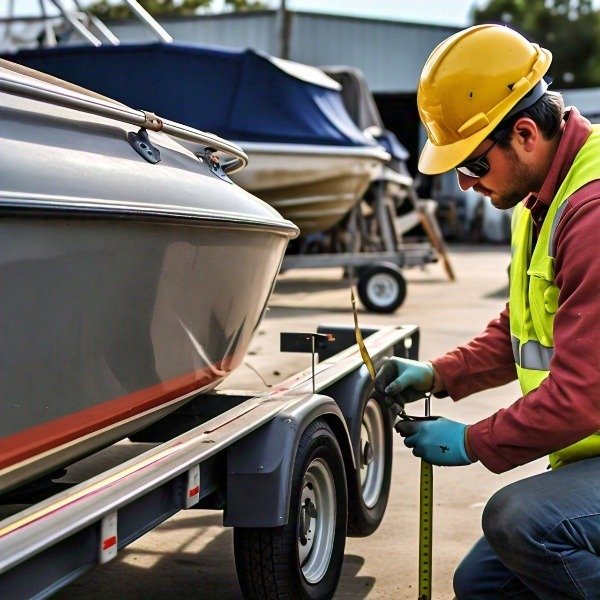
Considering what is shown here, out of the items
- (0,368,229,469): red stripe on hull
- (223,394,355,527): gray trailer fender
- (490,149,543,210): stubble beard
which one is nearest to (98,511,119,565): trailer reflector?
(0,368,229,469): red stripe on hull

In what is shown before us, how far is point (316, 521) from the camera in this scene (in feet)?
10.5

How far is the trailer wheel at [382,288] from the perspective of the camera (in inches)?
382

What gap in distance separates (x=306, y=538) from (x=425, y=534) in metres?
0.35

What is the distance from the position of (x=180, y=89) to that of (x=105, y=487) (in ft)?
21.2

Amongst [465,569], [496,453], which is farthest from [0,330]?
[465,569]

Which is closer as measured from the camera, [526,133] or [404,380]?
[526,133]

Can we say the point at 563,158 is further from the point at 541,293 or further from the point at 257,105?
the point at 257,105

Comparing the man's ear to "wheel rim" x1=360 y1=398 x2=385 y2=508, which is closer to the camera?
the man's ear

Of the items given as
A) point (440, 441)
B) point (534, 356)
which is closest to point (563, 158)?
point (534, 356)

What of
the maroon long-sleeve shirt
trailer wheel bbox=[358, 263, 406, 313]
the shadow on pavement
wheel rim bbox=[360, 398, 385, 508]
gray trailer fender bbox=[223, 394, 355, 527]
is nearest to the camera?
the maroon long-sleeve shirt

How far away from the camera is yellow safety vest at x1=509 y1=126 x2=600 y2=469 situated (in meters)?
2.43

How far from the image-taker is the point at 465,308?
1022 cm

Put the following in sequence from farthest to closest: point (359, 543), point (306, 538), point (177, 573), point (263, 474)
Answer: point (359, 543) → point (177, 573) → point (306, 538) → point (263, 474)

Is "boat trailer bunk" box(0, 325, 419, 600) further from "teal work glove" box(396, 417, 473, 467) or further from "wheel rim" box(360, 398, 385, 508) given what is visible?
"teal work glove" box(396, 417, 473, 467)
